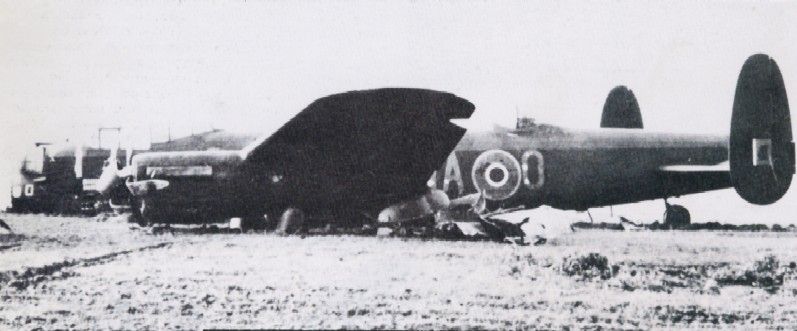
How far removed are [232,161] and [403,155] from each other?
1760mm

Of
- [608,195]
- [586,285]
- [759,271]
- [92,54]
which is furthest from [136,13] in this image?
[608,195]

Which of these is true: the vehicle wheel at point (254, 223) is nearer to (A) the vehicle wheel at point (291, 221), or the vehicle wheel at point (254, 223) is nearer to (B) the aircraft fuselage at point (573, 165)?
(A) the vehicle wheel at point (291, 221)

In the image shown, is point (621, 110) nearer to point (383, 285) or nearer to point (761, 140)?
point (761, 140)

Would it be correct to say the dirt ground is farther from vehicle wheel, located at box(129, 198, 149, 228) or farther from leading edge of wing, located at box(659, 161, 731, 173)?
leading edge of wing, located at box(659, 161, 731, 173)

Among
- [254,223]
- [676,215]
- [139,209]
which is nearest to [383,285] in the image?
[254,223]

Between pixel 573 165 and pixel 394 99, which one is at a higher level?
pixel 394 99

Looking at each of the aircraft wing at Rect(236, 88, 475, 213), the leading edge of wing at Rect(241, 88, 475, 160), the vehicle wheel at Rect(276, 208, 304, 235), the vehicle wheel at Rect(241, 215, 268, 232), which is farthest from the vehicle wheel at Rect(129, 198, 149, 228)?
the leading edge of wing at Rect(241, 88, 475, 160)

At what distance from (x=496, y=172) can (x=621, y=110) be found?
2634 mm

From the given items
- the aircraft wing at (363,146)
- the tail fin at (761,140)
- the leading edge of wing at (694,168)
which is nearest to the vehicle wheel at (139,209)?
the aircraft wing at (363,146)

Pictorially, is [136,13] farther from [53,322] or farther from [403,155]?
[53,322]

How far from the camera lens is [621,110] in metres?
9.33

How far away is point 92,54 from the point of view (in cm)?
526

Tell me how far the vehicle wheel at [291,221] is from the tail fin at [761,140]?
15.3 ft

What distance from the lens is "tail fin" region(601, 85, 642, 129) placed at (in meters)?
9.17
